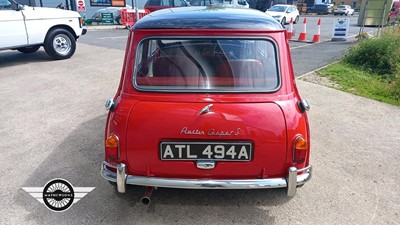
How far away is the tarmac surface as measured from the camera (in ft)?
8.78

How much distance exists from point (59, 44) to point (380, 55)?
946 centimetres

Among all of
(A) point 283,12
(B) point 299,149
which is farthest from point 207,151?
(A) point 283,12

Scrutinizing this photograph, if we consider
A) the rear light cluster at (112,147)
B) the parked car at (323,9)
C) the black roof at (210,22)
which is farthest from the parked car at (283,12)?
the parked car at (323,9)

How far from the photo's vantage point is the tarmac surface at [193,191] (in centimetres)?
268

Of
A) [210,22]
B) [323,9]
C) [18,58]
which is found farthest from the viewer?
[323,9]

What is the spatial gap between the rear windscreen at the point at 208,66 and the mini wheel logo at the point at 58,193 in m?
1.36

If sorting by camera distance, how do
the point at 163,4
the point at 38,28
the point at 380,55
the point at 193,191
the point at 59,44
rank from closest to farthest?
the point at 193,191 < the point at 380,55 < the point at 38,28 < the point at 59,44 < the point at 163,4

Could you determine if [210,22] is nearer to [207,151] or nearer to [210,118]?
[210,118]

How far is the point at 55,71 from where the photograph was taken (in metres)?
7.79

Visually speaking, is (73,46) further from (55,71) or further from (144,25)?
(144,25)

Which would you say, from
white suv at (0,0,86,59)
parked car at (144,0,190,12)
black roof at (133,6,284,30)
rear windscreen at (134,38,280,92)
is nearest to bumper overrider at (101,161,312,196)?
rear windscreen at (134,38,280,92)

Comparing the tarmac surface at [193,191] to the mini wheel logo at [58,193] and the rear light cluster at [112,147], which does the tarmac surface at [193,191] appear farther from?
Answer: the rear light cluster at [112,147]

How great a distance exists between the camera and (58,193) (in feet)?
9.93

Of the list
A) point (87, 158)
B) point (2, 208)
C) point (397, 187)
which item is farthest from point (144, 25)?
point (397, 187)
